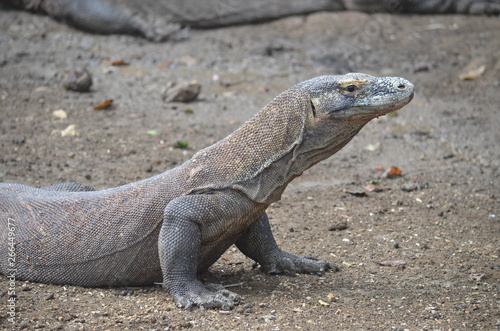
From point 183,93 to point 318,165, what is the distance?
2.26m

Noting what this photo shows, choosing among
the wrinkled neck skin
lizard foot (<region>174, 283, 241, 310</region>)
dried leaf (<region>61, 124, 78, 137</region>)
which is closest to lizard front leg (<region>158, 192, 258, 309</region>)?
lizard foot (<region>174, 283, 241, 310</region>)

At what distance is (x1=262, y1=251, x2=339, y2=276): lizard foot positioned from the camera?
438 cm

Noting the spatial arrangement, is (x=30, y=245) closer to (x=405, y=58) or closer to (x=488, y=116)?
(x=488, y=116)

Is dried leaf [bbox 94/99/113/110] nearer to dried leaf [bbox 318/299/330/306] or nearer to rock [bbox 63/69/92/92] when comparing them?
rock [bbox 63/69/92/92]

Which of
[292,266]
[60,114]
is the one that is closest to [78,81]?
[60,114]

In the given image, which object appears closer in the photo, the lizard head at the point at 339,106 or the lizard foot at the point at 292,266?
the lizard head at the point at 339,106

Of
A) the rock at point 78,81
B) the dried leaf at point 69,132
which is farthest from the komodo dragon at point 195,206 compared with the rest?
the rock at point 78,81

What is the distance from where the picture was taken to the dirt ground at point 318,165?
12.6ft

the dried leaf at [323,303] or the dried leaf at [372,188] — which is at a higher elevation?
the dried leaf at [323,303]

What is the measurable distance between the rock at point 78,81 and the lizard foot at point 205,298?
16.6 ft

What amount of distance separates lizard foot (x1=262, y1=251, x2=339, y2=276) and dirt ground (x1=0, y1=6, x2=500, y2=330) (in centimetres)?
6

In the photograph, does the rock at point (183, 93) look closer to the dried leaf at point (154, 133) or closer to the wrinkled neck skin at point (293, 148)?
the dried leaf at point (154, 133)

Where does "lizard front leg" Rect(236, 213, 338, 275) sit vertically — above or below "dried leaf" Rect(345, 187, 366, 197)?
above

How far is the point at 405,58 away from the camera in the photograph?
32.2 ft
